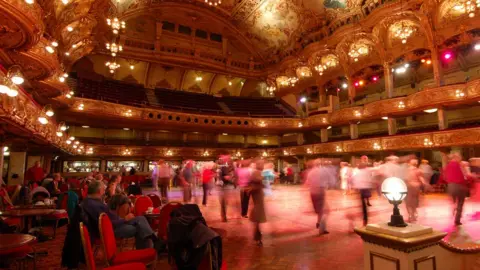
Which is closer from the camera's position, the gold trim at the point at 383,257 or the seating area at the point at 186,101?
the gold trim at the point at 383,257

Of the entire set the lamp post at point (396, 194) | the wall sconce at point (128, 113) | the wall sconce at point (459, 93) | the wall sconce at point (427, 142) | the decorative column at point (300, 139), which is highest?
the wall sconce at point (459, 93)

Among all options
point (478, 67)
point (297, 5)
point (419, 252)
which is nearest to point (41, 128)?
point (419, 252)

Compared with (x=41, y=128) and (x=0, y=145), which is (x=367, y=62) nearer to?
(x=41, y=128)

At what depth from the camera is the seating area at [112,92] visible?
19766 millimetres

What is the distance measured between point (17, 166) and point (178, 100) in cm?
1341

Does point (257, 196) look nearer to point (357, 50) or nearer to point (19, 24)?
point (19, 24)

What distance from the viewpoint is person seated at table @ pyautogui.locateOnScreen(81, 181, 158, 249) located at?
3400mm

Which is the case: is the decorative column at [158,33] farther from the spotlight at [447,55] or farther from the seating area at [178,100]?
the spotlight at [447,55]

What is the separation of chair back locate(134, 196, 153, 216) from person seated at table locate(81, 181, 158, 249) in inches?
59.6

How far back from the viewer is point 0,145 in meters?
10.1

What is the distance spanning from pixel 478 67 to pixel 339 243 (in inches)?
808

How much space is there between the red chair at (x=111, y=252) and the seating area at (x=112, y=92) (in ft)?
58.8

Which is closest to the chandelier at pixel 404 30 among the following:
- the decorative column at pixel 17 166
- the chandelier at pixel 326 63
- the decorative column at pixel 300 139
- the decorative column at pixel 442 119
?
the decorative column at pixel 442 119

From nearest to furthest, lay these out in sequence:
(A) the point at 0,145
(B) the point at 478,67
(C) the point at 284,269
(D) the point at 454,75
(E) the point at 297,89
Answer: (C) the point at 284,269 < (A) the point at 0,145 < (B) the point at 478,67 < (D) the point at 454,75 < (E) the point at 297,89
